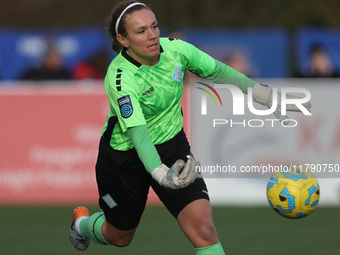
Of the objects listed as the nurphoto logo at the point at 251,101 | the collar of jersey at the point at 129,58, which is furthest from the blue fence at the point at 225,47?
the collar of jersey at the point at 129,58

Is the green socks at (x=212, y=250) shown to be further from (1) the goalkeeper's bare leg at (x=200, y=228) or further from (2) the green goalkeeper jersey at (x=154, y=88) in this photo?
(2) the green goalkeeper jersey at (x=154, y=88)

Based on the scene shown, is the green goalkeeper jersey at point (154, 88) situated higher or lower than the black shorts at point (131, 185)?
higher

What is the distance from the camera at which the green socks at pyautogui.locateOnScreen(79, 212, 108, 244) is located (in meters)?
7.70

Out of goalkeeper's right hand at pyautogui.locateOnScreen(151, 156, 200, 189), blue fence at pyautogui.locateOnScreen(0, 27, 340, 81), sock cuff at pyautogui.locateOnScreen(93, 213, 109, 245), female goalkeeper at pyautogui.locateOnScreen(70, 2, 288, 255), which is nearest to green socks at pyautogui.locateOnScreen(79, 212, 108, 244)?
sock cuff at pyautogui.locateOnScreen(93, 213, 109, 245)

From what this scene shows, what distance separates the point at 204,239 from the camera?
22.0ft

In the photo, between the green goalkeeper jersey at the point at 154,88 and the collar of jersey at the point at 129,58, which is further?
the collar of jersey at the point at 129,58

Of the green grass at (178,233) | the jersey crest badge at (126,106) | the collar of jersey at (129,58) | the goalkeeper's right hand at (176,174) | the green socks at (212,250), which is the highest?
the collar of jersey at (129,58)

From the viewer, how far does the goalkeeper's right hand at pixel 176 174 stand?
6172mm

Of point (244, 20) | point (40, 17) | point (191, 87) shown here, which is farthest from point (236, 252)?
point (40, 17)

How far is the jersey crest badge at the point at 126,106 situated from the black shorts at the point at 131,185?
0.58m

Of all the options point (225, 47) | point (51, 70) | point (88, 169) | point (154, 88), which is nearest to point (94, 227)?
point (154, 88)

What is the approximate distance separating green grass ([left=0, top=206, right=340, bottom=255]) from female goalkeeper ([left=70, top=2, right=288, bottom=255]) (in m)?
2.03

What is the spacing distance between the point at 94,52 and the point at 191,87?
7.32 m

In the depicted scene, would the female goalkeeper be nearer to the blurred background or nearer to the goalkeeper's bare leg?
the goalkeeper's bare leg
